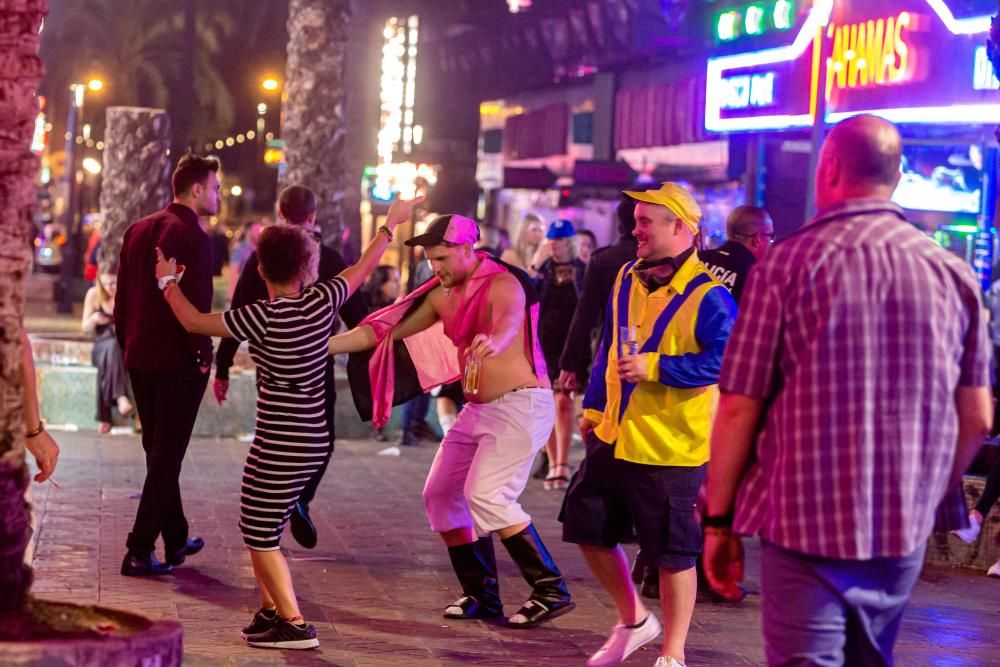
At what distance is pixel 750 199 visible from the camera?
951 inches

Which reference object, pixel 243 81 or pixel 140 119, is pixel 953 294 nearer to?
pixel 140 119

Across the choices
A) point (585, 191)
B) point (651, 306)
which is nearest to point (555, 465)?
point (651, 306)

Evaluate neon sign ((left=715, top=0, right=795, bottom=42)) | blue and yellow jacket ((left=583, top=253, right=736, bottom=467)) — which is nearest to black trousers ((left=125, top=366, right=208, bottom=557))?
blue and yellow jacket ((left=583, top=253, right=736, bottom=467))

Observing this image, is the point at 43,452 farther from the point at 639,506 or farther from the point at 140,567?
the point at 140,567

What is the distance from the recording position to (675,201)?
6.46m

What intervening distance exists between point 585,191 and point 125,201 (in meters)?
13.7

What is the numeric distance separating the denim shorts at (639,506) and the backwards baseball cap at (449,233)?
3.97 ft

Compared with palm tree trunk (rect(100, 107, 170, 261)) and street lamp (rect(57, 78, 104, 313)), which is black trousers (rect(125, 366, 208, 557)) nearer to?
palm tree trunk (rect(100, 107, 170, 261))

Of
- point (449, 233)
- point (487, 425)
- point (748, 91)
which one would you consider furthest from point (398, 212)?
point (748, 91)

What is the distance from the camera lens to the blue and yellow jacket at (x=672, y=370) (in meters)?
6.18

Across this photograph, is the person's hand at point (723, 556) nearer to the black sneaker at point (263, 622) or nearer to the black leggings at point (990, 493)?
the black sneaker at point (263, 622)

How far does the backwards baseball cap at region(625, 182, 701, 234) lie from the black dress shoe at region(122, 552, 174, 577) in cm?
319

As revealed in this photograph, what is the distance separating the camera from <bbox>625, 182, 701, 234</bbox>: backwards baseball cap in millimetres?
6430

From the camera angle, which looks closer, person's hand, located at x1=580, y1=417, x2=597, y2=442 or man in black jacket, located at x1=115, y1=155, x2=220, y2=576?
person's hand, located at x1=580, y1=417, x2=597, y2=442
